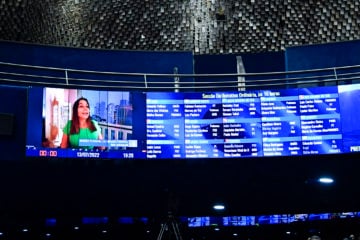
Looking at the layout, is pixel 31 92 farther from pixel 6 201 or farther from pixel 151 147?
pixel 6 201

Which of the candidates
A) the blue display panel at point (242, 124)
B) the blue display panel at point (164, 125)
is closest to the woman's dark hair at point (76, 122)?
the blue display panel at point (164, 125)

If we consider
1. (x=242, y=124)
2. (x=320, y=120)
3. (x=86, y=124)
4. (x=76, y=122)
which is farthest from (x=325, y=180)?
(x=76, y=122)

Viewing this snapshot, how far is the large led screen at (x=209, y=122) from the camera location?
8219 millimetres

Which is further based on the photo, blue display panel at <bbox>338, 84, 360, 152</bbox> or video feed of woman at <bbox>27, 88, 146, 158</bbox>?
blue display panel at <bbox>338, 84, 360, 152</bbox>

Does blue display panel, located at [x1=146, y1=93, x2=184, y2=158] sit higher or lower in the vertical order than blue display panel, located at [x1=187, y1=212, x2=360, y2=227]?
higher

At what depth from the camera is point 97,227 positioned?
12.0 metres

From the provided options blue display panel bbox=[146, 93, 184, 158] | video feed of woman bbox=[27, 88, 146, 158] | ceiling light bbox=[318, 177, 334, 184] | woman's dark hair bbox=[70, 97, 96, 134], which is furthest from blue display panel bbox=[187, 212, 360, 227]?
woman's dark hair bbox=[70, 97, 96, 134]

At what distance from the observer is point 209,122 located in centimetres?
855

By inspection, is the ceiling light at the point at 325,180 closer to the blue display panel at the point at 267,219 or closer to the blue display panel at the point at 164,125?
the blue display panel at the point at 267,219

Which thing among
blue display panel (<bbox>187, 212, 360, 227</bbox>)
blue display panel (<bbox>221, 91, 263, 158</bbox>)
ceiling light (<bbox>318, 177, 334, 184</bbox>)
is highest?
blue display panel (<bbox>221, 91, 263, 158</bbox>)

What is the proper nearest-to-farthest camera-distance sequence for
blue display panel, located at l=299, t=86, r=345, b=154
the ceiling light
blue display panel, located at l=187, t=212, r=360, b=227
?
1. blue display panel, located at l=299, t=86, r=345, b=154
2. the ceiling light
3. blue display panel, located at l=187, t=212, r=360, b=227

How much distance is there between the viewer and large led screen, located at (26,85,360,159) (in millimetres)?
8219

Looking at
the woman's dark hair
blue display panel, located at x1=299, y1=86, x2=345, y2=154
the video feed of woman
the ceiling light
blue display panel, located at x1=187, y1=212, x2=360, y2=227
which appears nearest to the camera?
the video feed of woman

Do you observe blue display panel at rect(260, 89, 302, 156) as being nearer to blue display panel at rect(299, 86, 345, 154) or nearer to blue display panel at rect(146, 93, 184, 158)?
blue display panel at rect(299, 86, 345, 154)
